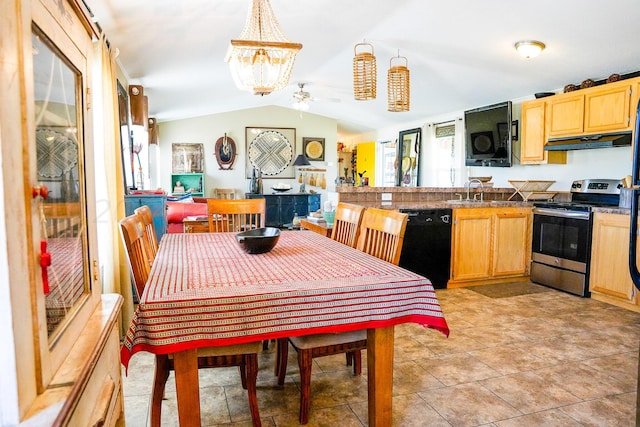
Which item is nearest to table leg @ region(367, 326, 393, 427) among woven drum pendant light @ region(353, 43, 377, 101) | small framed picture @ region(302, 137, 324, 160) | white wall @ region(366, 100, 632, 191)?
woven drum pendant light @ region(353, 43, 377, 101)

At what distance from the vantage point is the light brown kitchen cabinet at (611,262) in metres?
3.65

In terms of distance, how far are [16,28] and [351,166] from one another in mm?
11257

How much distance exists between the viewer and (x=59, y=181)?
900 mm

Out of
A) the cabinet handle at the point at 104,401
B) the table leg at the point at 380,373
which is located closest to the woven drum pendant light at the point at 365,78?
the table leg at the point at 380,373

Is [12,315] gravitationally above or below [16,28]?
below

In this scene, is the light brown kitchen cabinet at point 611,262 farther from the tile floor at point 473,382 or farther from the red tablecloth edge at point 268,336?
the red tablecloth edge at point 268,336

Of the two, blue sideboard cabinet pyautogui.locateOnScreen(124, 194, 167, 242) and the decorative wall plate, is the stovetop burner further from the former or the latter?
the decorative wall plate

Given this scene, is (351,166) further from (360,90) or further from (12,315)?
(12,315)

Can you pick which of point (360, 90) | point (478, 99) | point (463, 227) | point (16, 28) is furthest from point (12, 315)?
point (478, 99)

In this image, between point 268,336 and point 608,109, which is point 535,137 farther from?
point 268,336

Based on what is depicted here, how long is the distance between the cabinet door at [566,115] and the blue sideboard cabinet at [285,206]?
5.24m

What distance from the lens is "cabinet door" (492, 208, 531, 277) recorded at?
4480 millimetres

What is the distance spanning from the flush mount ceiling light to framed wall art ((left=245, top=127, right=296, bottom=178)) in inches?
239

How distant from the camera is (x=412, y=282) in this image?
166 cm
